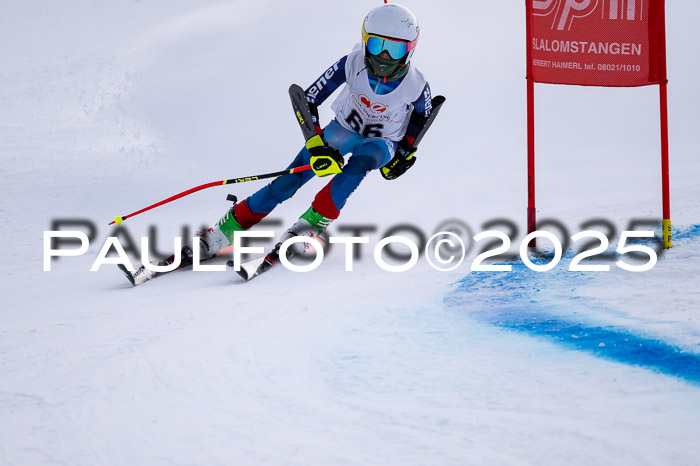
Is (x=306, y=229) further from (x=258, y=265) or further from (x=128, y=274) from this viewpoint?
(x=128, y=274)

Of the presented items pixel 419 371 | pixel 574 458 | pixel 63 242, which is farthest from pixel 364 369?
pixel 63 242

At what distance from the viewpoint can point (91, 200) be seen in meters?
6.84

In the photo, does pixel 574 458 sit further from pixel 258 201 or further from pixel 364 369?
pixel 258 201

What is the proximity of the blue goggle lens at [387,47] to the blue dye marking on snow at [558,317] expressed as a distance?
1.36 m

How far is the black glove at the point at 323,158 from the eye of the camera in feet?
14.2

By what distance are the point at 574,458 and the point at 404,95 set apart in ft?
9.52

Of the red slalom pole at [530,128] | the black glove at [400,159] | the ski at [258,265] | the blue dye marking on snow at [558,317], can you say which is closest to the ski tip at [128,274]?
the ski at [258,265]

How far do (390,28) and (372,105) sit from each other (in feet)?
1.80

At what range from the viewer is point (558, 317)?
3.11 meters

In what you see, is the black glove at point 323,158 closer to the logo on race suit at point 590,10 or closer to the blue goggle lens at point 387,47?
the blue goggle lens at point 387,47

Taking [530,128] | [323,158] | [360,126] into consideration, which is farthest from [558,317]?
[360,126]

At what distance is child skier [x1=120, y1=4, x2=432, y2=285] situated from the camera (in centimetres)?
407

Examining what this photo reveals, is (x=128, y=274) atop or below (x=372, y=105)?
below

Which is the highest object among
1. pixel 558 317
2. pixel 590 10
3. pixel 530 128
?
pixel 590 10
